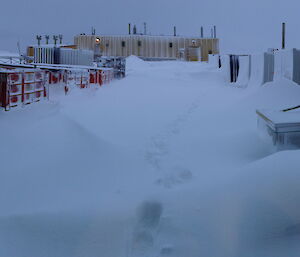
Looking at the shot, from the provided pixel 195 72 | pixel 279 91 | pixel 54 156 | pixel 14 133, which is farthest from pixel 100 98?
pixel 195 72

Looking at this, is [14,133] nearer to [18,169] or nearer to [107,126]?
[18,169]

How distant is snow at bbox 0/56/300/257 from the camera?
3.79m

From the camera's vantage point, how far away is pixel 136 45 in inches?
1965

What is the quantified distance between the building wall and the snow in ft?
137

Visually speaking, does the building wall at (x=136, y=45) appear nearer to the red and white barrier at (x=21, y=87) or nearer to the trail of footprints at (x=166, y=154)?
the red and white barrier at (x=21, y=87)

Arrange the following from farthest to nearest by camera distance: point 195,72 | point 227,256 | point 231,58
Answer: point 195,72 < point 231,58 < point 227,256

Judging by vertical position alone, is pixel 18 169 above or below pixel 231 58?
below

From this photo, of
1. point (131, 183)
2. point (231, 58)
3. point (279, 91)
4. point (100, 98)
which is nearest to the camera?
point (131, 183)

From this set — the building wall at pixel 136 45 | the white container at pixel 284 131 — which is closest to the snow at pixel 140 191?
the white container at pixel 284 131

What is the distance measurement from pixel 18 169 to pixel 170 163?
2.25 metres

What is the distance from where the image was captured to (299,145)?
629 centimetres

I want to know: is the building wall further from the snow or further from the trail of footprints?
the snow

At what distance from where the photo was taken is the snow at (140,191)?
3787mm

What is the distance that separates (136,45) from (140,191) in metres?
46.2
